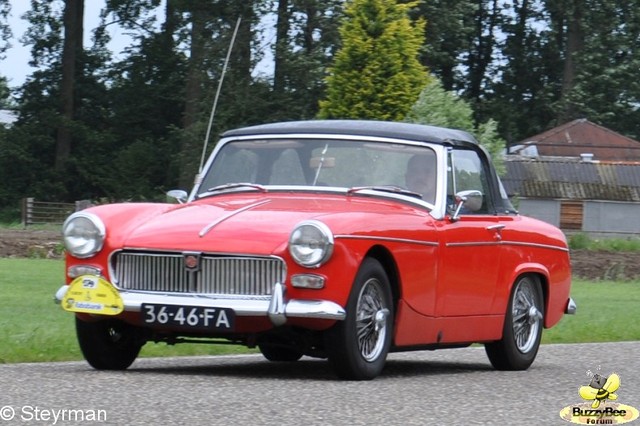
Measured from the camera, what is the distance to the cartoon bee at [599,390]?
749cm

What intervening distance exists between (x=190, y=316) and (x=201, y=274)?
0.86 ft

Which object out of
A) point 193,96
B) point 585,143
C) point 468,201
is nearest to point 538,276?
point 468,201

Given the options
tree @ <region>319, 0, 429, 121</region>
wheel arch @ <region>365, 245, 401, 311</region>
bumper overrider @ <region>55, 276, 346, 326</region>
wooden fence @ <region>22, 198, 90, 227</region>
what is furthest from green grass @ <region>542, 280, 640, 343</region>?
wooden fence @ <region>22, 198, 90, 227</region>

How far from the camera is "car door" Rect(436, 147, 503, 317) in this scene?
952 cm

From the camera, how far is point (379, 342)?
8.62 m

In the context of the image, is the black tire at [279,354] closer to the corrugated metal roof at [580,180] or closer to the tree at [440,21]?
the tree at [440,21]

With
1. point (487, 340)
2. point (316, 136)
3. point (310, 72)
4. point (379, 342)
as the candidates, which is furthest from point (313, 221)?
point (310, 72)

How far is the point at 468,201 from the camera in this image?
32.6 feet

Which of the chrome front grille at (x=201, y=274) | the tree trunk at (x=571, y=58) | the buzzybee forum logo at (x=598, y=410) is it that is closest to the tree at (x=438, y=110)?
the chrome front grille at (x=201, y=274)

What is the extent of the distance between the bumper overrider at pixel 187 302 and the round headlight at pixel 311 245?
0.19 m

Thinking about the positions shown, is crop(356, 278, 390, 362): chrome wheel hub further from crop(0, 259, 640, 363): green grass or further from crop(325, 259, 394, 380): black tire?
crop(0, 259, 640, 363): green grass

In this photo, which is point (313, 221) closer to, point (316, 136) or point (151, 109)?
point (316, 136)

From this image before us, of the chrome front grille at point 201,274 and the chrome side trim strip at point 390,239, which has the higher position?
the chrome side trim strip at point 390,239

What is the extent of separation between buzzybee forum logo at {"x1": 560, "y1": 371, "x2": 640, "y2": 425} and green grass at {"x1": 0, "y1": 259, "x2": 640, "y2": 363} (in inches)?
158
